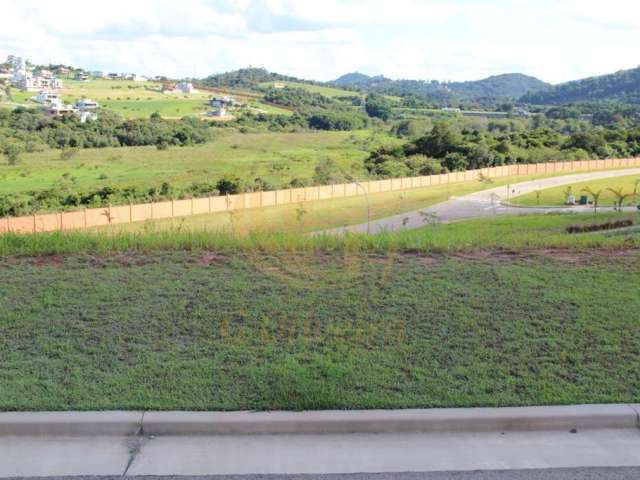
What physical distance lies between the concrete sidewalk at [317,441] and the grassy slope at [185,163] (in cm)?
4943

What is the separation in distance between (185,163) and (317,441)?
6871 centimetres

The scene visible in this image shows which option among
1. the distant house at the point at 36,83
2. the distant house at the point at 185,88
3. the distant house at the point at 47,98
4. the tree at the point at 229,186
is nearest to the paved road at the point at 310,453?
the tree at the point at 229,186

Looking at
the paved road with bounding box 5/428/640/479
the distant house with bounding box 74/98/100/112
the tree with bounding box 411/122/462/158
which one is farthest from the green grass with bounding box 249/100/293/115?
the paved road with bounding box 5/428/640/479

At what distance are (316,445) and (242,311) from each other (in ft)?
7.56

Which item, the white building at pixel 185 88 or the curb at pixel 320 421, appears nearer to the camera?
the curb at pixel 320 421

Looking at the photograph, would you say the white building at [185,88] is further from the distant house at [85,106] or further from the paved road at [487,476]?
the paved road at [487,476]

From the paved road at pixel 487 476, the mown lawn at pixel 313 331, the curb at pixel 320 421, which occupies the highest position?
the mown lawn at pixel 313 331

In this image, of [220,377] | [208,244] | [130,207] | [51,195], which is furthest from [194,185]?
[220,377]

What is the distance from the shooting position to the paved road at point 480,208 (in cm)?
3478

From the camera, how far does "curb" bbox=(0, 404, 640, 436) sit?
500 cm

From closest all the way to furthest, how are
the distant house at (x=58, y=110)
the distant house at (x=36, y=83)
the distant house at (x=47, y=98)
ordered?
the distant house at (x=58, y=110), the distant house at (x=47, y=98), the distant house at (x=36, y=83)

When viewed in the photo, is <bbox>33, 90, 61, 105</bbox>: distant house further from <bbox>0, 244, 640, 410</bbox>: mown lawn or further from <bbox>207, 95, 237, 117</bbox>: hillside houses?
<bbox>0, 244, 640, 410</bbox>: mown lawn

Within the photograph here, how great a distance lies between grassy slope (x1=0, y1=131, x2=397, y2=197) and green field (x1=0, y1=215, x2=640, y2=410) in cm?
4595

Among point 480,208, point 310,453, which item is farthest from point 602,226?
point 480,208
